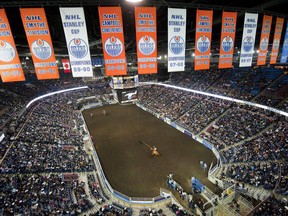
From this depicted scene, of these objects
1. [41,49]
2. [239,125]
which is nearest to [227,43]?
[41,49]

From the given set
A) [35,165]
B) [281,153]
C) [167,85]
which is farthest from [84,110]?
[281,153]

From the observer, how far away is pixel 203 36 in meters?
10.3

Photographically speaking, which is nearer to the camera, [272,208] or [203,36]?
[272,208]

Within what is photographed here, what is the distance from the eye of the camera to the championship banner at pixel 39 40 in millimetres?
7863

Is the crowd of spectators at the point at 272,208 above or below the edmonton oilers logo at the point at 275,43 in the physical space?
below

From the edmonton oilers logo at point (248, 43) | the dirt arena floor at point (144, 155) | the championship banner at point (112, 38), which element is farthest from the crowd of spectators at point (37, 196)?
the edmonton oilers logo at point (248, 43)

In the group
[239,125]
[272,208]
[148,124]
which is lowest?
[148,124]

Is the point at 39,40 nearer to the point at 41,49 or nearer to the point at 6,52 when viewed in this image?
the point at 41,49

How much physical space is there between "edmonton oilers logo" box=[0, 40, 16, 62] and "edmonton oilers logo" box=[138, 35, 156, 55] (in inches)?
241

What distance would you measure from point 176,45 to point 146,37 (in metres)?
1.78

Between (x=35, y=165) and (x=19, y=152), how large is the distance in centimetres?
278

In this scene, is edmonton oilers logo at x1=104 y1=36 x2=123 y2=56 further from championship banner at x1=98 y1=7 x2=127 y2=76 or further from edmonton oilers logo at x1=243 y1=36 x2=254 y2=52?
edmonton oilers logo at x1=243 y1=36 x2=254 y2=52

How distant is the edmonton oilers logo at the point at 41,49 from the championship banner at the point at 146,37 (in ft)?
14.5

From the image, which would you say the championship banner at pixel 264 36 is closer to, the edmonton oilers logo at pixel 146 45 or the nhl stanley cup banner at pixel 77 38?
the edmonton oilers logo at pixel 146 45
